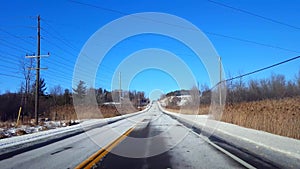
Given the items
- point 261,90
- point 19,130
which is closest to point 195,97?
point 261,90

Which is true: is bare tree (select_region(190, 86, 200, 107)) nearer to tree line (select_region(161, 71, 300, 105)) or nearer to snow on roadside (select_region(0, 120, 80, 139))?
tree line (select_region(161, 71, 300, 105))

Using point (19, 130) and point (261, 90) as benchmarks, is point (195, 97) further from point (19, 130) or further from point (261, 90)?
point (19, 130)

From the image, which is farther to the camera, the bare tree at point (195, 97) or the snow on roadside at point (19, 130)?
the bare tree at point (195, 97)

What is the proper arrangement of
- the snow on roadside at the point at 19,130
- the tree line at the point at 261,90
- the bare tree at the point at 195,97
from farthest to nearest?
the bare tree at the point at 195,97
the tree line at the point at 261,90
the snow on roadside at the point at 19,130

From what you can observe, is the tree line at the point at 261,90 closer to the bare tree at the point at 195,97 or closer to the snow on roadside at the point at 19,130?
the bare tree at the point at 195,97

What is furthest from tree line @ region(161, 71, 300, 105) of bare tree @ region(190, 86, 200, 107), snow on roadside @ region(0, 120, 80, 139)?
snow on roadside @ region(0, 120, 80, 139)

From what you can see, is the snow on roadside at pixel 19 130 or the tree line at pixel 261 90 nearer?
the snow on roadside at pixel 19 130

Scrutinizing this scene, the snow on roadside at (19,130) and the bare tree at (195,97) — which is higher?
the bare tree at (195,97)

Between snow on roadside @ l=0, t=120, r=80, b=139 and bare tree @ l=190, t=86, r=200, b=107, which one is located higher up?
bare tree @ l=190, t=86, r=200, b=107

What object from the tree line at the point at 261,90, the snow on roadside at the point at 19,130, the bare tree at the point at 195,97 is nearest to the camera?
the snow on roadside at the point at 19,130

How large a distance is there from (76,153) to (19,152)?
6.96ft

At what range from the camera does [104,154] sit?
920 centimetres

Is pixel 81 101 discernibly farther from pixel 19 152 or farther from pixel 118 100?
pixel 19 152

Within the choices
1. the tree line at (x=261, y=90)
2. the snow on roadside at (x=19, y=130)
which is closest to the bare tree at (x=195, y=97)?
the tree line at (x=261, y=90)
